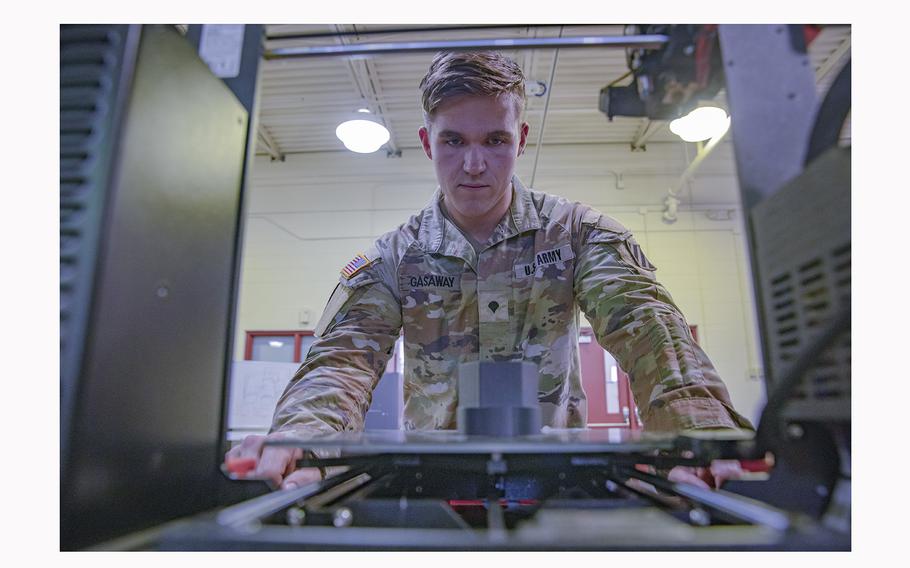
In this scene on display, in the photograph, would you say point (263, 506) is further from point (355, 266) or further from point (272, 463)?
point (355, 266)

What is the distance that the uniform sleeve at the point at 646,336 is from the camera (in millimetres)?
808

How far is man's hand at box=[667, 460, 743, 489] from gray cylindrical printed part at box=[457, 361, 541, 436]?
207mm

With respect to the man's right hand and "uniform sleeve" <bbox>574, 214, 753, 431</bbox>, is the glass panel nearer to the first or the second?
"uniform sleeve" <bbox>574, 214, 753, 431</bbox>

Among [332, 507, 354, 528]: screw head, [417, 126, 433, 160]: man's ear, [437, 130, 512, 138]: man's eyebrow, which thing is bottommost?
[332, 507, 354, 528]: screw head

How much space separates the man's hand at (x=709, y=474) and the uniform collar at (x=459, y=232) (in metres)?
0.74

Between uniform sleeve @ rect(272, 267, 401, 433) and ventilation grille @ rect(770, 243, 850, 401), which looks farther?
uniform sleeve @ rect(272, 267, 401, 433)

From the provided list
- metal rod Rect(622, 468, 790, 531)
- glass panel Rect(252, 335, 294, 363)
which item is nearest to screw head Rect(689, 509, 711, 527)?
metal rod Rect(622, 468, 790, 531)

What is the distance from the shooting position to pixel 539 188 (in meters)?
4.96

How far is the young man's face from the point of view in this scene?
3.84 feet

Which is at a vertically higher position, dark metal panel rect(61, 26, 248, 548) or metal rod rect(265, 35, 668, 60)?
metal rod rect(265, 35, 668, 60)

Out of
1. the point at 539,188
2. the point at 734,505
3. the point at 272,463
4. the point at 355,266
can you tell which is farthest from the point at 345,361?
the point at 539,188

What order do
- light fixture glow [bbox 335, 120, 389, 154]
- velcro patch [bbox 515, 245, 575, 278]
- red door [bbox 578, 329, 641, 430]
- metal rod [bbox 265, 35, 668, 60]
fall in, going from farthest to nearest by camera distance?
red door [bbox 578, 329, 641, 430] < light fixture glow [bbox 335, 120, 389, 154] < velcro patch [bbox 515, 245, 575, 278] < metal rod [bbox 265, 35, 668, 60]

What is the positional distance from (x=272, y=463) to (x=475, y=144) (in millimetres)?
771

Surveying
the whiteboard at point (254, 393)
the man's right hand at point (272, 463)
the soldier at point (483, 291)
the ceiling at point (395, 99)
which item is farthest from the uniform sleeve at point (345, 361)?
the whiteboard at point (254, 393)
